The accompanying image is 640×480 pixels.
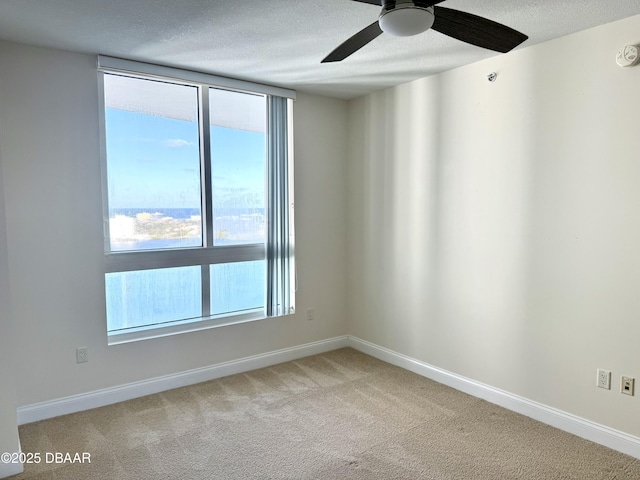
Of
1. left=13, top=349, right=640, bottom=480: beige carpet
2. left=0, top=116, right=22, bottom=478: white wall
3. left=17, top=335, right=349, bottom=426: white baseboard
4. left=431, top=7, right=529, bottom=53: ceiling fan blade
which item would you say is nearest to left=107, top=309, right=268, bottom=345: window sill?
left=17, top=335, right=349, bottom=426: white baseboard

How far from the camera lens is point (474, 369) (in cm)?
319

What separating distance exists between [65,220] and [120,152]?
0.63m

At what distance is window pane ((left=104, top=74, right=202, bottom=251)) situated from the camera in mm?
3090

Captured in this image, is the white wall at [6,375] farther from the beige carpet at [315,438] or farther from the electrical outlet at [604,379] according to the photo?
the electrical outlet at [604,379]

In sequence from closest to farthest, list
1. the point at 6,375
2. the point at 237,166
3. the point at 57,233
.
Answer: the point at 6,375 → the point at 57,233 → the point at 237,166

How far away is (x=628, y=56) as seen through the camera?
2.30 metres

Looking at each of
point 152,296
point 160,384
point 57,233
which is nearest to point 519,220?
point 152,296

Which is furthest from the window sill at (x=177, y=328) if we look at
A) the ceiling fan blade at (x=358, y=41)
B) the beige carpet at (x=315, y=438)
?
the ceiling fan blade at (x=358, y=41)

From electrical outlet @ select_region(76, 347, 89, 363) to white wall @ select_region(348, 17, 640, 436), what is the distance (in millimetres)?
2460

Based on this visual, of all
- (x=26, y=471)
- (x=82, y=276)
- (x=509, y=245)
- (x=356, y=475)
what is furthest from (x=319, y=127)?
(x=26, y=471)

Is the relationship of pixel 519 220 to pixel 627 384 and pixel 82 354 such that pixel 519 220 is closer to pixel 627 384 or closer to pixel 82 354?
pixel 627 384

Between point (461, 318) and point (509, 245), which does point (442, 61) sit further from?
point (461, 318)

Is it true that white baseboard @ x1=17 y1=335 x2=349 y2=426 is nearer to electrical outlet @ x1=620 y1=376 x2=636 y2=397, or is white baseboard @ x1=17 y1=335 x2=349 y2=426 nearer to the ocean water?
the ocean water

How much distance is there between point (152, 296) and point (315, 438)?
1662 mm
